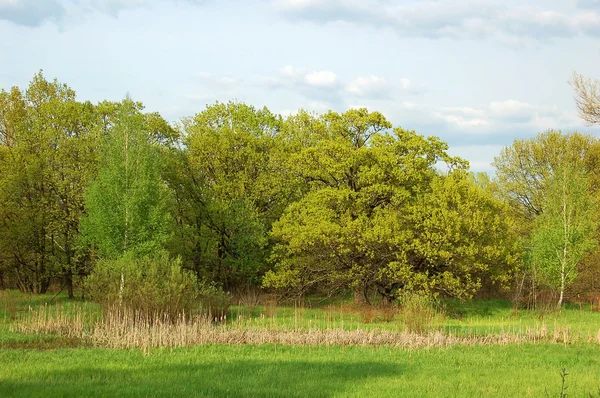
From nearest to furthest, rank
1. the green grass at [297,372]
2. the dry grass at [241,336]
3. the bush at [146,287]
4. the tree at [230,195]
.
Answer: the green grass at [297,372] → the dry grass at [241,336] → the bush at [146,287] → the tree at [230,195]

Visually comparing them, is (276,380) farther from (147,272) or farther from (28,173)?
(28,173)

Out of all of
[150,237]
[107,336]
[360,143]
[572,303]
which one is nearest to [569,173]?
[572,303]

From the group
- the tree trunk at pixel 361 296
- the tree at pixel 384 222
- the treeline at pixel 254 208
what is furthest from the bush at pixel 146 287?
the tree trunk at pixel 361 296

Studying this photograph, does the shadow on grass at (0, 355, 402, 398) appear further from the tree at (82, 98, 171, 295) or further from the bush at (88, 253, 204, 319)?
the tree at (82, 98, 171, 295)

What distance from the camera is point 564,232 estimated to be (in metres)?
34.3

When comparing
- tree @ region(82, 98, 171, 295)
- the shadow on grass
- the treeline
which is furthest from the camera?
the treeline

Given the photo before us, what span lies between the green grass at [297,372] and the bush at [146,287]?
19.8ft

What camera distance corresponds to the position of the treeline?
28.5 metres

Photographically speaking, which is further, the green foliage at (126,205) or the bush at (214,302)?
the green foliage at (126,205)

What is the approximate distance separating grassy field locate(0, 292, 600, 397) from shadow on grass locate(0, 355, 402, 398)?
0.8 inches

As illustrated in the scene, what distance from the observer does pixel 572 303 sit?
38.3 metres

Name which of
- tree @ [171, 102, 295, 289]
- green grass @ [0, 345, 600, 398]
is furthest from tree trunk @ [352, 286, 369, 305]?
green grass @ [0, 345, 600, 398]

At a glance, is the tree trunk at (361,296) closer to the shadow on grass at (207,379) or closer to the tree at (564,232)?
the tree at (564,232)

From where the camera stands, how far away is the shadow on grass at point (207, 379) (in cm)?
1123
